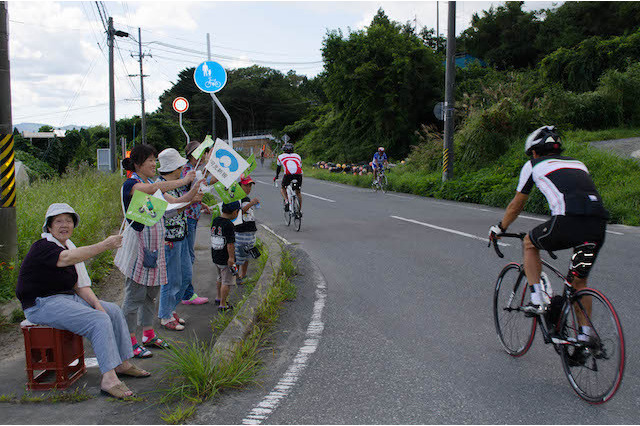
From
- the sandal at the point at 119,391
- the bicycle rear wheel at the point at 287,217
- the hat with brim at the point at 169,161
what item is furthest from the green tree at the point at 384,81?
the sandal at the point at 119,391

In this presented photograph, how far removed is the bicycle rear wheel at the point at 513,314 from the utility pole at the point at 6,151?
599 cm

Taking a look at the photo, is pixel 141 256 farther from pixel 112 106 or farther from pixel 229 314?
pixel 112 106

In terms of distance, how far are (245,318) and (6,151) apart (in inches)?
172

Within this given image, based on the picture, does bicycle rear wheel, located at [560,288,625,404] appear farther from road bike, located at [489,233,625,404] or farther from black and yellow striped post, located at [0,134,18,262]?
black and yellow striped post, located at [0,134,18,262]

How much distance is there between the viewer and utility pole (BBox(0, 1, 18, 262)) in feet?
22.2

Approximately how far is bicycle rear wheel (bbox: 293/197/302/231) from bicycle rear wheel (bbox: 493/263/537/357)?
7705 mm

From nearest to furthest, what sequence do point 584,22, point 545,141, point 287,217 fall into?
point 545,141
point 287,217
point 584,22

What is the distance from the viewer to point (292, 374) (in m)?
4.22

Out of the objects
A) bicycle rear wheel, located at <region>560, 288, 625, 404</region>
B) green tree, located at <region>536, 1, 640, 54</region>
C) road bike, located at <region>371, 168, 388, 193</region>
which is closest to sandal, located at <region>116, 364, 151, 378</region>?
bicycle rear wheel, located at <region>560, 288, 625, 404</region>

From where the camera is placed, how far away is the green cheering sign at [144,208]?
4.42 metres

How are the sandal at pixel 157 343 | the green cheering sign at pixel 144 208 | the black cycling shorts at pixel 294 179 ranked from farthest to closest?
the black cycling shorts at pixel 294 179, the sandal at pixel 157 343, the green cheering sign at pixel 144 208

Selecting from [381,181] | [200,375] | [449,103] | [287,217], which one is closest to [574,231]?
[200,375]

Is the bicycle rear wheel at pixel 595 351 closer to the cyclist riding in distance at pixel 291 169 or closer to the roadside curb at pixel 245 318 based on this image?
the roadside curb at pixel 245 318

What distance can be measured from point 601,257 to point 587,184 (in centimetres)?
496
